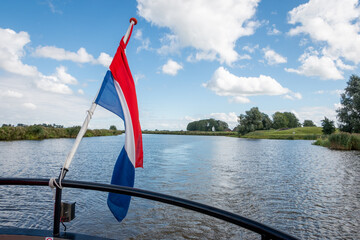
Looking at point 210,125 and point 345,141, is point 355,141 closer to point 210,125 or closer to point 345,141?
point 345,141

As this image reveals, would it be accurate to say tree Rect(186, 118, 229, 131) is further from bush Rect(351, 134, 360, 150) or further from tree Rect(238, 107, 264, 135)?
bush Rect(351, 134, 360, 150)

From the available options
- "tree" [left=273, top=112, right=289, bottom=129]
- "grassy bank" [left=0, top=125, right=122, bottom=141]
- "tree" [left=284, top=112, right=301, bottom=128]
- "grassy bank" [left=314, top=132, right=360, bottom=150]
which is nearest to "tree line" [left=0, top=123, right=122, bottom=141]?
"grassy bank" [left=0, top=125, right=122, bottom=141]

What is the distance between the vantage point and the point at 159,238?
540 centimetres

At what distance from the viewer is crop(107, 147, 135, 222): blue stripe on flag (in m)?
2.77

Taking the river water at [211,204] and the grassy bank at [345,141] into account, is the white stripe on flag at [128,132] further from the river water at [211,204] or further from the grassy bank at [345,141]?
the grassy bank at [345,141]

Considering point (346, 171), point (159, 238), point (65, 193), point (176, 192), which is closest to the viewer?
point (159, 238)

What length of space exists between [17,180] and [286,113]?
152m

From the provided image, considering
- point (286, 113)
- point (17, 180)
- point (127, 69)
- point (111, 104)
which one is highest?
point (286, 113)

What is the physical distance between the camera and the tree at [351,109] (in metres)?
46.8

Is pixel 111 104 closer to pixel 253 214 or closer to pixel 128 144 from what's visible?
pixel 128 144

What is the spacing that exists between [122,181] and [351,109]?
57530mm

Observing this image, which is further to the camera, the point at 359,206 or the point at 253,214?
the point at 359,206

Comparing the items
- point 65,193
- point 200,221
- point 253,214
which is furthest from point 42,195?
point 253,214

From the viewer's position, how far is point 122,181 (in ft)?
9.60
